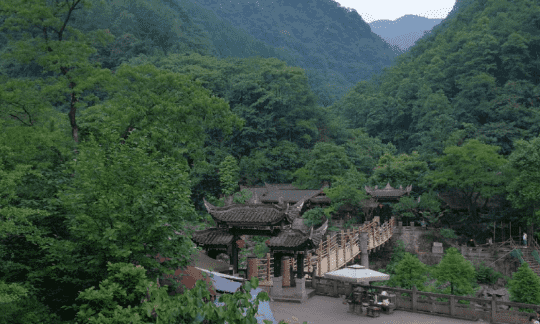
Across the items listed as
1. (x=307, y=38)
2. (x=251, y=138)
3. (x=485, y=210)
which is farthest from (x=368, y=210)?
(x=307, y=38)

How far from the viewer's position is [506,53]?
1989 inches

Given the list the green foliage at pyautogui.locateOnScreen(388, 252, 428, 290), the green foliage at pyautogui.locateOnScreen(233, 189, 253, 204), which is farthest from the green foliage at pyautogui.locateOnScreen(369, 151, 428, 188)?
the green foliage at pyautogui.locateOnScreen(388, 252, 428, 290)

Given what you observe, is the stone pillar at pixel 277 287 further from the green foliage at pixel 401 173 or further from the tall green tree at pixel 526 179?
the green foliage at pixel 401 173

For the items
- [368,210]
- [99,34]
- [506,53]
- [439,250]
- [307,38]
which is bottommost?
[439,250]

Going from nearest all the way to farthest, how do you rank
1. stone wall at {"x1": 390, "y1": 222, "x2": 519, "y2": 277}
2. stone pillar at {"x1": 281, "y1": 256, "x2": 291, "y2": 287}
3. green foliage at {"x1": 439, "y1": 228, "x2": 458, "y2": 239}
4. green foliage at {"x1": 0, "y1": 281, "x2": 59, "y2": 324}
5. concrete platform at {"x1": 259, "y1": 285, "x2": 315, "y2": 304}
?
green foliage at {"x1": 0, "y1": 281, "x2": 59, "y2": 324} < concrete platform at {"x1": 259, "y1": 285, "x2": 315, "y2": 304} < stone pillar at {"x1": 281, "y1": 256, "x2": 291, "y2": 287} < stone wall at {"x1": 390, "y1": 222, "x2": 519, "y2": 277} < green foliage at {"x1": 439, "y1": 228, "x2": 458, "y2": 239}

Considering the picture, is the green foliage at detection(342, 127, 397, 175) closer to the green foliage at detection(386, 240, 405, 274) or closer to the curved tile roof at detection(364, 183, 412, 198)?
the curved tile roof at detection(364, 183, 412, 198)

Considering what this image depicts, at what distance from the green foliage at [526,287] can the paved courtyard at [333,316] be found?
12.3ft

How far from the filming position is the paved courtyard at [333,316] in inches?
588

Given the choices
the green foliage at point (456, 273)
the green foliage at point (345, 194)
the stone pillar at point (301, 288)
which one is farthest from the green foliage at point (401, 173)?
the stone pillar at point (301, 288)

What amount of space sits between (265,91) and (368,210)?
2301cm

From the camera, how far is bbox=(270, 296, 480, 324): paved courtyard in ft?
49.0

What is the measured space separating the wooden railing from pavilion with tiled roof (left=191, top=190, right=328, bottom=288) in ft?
6.19

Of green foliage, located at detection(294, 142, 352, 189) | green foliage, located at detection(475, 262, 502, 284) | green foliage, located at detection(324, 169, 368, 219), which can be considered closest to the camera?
green foliage, located at detection(475, 262, 502, 284)

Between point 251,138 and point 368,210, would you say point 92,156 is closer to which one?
point 368,210
